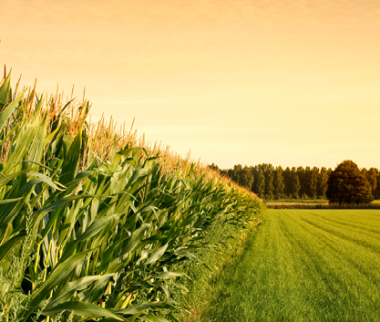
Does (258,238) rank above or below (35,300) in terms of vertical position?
below

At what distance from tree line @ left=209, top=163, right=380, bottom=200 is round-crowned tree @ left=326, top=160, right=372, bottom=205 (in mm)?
24646

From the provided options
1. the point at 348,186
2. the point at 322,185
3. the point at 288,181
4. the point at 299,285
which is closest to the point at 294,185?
the point at 288,181

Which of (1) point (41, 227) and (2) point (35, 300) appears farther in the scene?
(1) point (41, 227)

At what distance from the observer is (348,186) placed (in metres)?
65.4

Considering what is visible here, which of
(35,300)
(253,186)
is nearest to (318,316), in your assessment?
(35,300)

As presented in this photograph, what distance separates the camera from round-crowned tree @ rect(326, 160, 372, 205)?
64.9 metres

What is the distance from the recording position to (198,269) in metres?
4.96

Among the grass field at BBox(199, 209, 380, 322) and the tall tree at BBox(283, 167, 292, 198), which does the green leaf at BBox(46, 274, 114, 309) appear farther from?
the tall tree at BBox(283, 167, 292, 198)

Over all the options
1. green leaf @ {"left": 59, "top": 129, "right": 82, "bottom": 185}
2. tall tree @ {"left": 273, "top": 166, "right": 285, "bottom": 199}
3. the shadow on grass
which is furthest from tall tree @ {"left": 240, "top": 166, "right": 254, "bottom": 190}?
green leaf @ {"left": 59, "top": 129, "right": 82, "bottom": 185}

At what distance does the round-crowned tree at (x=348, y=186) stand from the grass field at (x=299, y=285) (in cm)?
5711

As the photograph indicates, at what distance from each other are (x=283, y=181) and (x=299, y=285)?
94760 millimetres

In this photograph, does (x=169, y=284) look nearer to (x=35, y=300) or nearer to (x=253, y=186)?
(x=35, y=300)

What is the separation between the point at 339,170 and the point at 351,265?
211ft

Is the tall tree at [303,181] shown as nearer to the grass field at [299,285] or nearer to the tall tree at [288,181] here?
the tall tree at [288,181]
